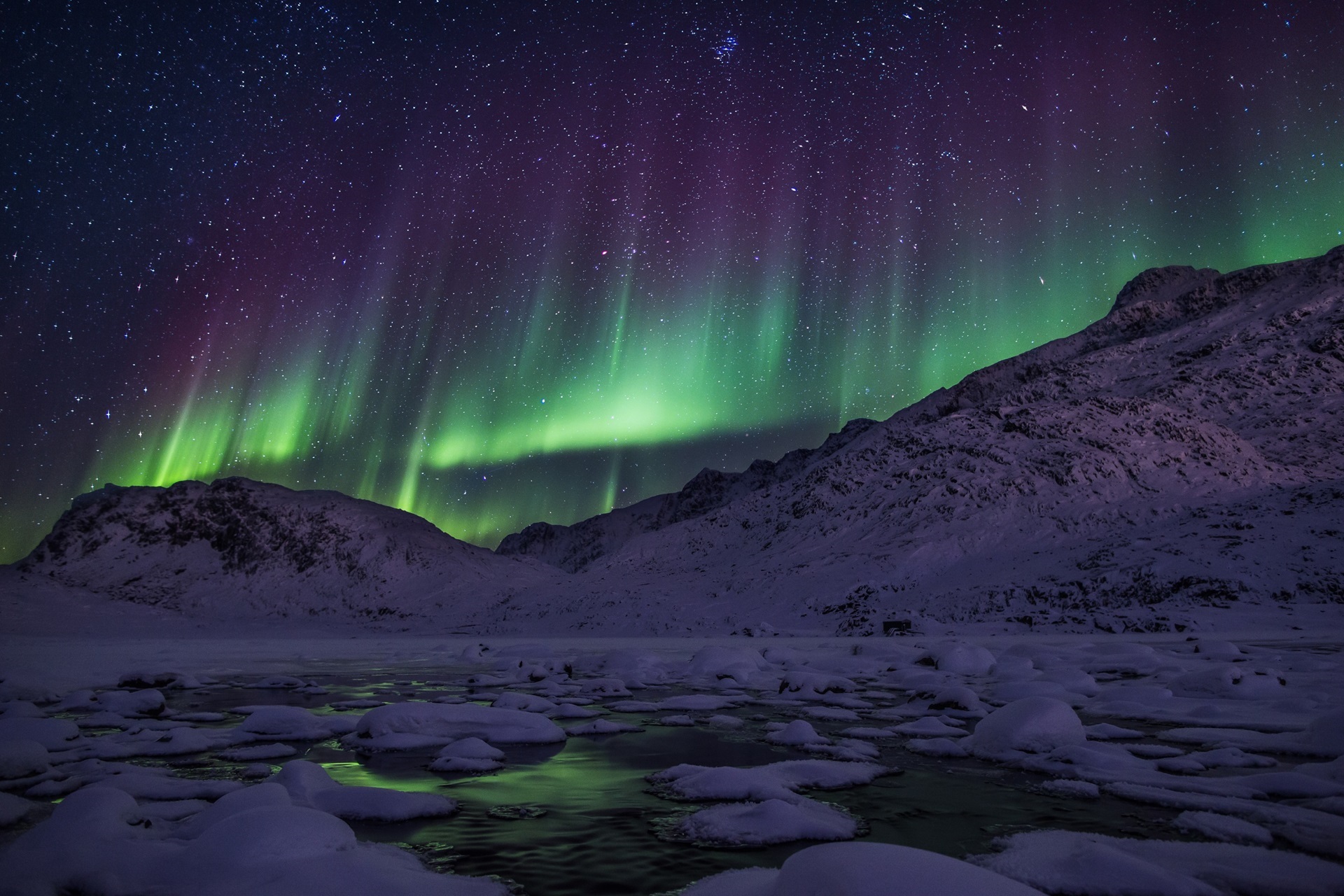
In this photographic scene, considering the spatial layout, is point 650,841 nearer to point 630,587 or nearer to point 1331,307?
point 630,587

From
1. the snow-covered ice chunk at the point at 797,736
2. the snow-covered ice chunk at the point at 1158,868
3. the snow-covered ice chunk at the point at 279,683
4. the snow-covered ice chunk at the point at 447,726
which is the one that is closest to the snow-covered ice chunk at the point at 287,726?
the snow-covered ice chunk at the point at 447,726

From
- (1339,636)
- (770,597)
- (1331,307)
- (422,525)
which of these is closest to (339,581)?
(422,525)

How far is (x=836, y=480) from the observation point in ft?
326

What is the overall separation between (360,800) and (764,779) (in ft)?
12.8

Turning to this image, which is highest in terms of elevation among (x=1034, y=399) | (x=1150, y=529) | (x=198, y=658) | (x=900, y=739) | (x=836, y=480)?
(x=1034, y=399)

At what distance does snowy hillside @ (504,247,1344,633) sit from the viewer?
52.4 metres

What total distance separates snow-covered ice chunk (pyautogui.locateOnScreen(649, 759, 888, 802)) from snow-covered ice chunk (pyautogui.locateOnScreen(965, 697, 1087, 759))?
1912mm

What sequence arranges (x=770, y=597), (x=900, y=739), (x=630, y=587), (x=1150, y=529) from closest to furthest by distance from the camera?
(x=900, y=739), (x=1150, y=529), (x=770, y=597), (x=630, y=587)

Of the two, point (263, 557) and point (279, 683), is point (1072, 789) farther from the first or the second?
point (263, 557)

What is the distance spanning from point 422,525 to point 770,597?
3506 inches

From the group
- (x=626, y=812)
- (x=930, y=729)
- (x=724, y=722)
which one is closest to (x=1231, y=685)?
(x=930, y=729)

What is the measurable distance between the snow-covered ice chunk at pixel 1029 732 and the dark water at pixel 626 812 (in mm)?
556

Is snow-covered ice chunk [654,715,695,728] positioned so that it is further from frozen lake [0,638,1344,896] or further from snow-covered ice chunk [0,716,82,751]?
snow-covered ice chunk [0,716,82,751]

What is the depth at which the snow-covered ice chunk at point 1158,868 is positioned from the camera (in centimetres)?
432
